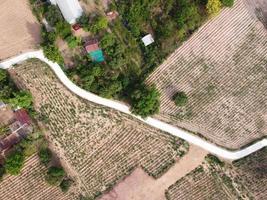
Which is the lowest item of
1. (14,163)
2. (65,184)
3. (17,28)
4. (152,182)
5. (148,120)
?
(152,182)

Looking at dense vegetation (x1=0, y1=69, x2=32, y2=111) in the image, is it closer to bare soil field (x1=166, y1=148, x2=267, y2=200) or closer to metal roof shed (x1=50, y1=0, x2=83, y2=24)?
metal roof shed (x1=50, y1=0, x2=83, y2=24)

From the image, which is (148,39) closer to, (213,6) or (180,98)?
(180,98)

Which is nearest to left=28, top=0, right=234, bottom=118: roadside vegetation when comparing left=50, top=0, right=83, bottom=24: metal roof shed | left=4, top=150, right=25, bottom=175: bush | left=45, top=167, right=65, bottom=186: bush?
left=50, top=0, right=83, bottom=24: metal roof shed

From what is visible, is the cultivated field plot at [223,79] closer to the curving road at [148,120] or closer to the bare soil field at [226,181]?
the curving road at [148,120]

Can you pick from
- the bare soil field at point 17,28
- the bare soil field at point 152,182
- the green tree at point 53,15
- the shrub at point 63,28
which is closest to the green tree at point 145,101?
the bare soil field at point 152,182

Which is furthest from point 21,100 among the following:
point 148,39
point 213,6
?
point 213,6

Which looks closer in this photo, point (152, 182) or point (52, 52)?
point (52, 52)
